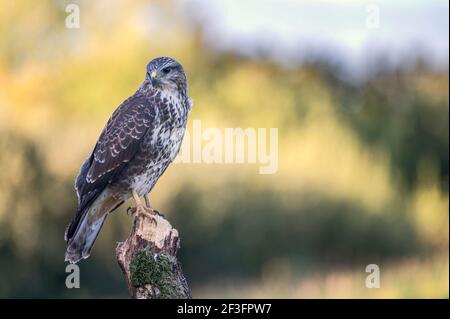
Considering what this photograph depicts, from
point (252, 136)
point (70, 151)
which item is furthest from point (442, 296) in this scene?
point (70, 151)

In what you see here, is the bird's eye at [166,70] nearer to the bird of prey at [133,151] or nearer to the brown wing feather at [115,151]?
the bird of prey at [133,151]

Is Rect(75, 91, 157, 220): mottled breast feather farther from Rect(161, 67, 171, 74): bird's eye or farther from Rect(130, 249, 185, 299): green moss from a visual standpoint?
Rect(130, 249, 185, 299): green moss

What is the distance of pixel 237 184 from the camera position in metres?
11.9

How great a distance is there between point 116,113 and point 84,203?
70cm

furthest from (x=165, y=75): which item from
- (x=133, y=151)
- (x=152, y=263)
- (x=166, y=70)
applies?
(x=152, y=263)

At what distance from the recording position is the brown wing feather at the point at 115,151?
19.9ft

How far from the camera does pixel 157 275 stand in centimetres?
534

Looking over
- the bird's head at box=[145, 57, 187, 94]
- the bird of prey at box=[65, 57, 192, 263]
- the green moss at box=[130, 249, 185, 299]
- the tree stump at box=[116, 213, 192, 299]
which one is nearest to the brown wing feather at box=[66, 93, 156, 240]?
the bird of prey at box=[65, 57, 192, 263]

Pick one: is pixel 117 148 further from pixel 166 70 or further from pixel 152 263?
pixel 152 263

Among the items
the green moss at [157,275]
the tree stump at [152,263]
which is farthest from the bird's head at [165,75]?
the green moss at [157,275]

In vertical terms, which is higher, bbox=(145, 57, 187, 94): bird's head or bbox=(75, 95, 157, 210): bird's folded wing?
bbox=(145, 57, 187, 94): bird's head

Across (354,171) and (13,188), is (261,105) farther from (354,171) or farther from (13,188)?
(13,188)

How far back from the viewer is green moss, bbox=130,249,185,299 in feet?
17.6

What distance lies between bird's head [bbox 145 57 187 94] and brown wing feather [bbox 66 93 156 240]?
0.19 m
